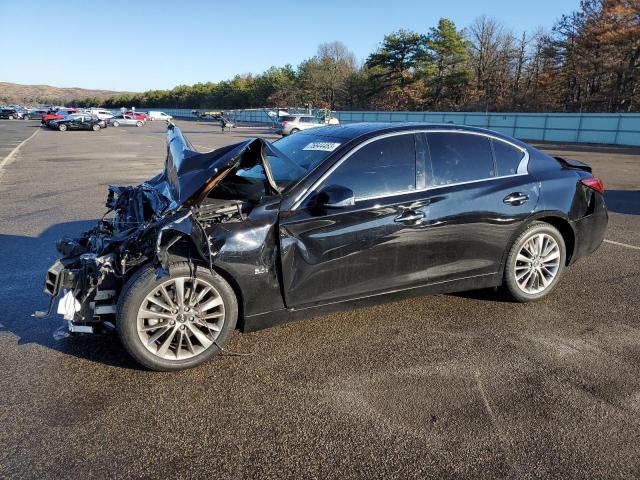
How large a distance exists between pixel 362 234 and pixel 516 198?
160cm

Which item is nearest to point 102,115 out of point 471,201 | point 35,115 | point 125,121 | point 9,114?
point 125,121

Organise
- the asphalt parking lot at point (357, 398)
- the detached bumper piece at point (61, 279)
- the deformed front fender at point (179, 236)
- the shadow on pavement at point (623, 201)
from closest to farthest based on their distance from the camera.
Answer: the asphalt parking lot at point (357, 398) → the deformed front fender at point (179, 236) → the detached bumper piece at point (61, 279) → the shadow on pavement at point (623, 201)

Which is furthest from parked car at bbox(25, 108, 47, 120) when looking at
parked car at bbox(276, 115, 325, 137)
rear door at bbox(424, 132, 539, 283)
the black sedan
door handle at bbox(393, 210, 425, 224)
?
door handle at bbox(393, 210, 425, 224)

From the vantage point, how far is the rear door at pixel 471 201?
12.7ft

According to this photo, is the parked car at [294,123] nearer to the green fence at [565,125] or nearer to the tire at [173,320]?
the green fence at [565,125]

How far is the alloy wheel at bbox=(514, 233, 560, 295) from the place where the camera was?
436cm

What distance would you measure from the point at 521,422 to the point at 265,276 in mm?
1836

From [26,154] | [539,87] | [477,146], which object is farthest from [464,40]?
[477,146]

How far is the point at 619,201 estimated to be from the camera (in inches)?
394

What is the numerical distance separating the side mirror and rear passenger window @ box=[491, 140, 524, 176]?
1.67 meters

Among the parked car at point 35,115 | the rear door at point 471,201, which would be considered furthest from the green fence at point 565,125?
the parked car at point 35,115

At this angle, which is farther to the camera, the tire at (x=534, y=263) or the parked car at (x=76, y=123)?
the parked car at (x=76, y=123)

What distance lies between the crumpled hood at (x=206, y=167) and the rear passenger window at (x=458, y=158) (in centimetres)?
133

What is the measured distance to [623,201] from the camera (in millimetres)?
10031
